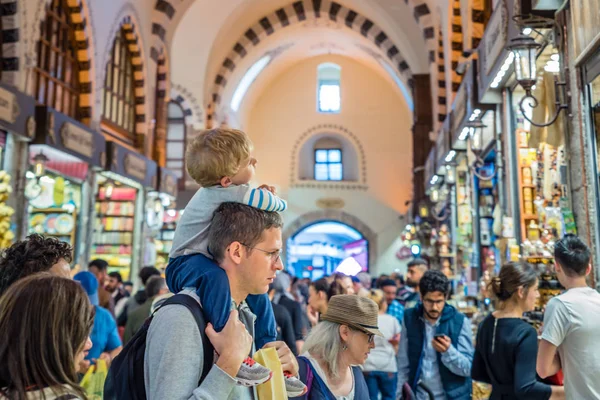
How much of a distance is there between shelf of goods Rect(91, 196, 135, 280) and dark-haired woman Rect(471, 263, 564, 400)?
9.54 meters

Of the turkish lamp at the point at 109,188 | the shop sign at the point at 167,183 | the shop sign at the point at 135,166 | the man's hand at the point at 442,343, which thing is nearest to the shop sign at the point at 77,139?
the shop sign at the point at 135,166

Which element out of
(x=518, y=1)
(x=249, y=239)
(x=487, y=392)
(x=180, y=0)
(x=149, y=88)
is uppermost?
(x=180, y=0)

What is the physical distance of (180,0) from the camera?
13.4 m

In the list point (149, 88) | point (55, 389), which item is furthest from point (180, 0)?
point (55, 389)

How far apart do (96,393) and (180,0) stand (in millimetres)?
11797

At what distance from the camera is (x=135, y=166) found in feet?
A: 35.9

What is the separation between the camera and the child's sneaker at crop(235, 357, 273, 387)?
4.48 ft

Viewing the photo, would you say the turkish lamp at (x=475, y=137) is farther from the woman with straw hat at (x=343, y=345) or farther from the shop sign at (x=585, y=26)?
the woman with straw hat at (x=343, y=345)

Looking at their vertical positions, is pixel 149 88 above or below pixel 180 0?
below

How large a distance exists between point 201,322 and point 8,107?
663 cm

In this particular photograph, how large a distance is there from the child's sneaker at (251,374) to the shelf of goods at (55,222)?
28.7 feet

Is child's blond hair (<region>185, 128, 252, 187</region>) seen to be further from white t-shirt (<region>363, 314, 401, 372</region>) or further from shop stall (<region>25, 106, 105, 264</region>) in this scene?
shop stall (<region>25, 106, 105, 264</region>)

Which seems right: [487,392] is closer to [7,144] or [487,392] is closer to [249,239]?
[249,239]

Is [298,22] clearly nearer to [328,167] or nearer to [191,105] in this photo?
[191,105]
